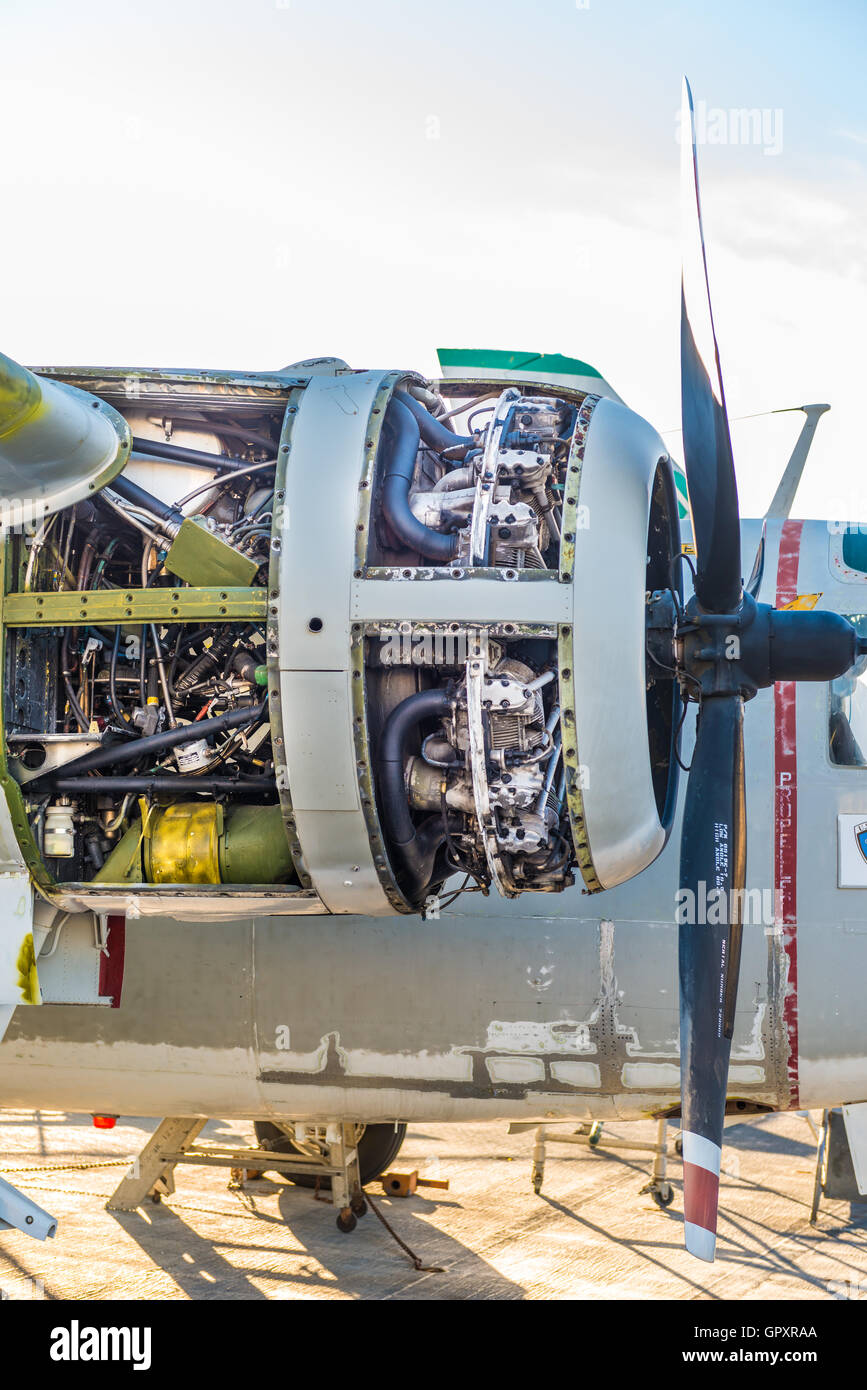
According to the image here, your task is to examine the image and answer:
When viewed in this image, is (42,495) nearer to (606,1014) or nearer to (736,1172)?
(606,1014)

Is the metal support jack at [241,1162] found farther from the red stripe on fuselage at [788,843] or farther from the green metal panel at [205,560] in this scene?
the green metal panel at [205,560]

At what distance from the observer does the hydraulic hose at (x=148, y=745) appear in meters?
7.19

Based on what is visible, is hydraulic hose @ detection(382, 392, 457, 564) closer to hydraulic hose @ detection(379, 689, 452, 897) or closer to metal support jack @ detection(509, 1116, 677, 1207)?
hydraulic hose @ detection(379, 689, 452, 897)

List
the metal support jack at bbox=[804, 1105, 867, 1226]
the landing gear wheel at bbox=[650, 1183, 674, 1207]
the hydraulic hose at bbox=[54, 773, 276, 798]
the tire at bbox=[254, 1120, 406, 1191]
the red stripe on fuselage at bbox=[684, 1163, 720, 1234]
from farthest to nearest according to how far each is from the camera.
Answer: the landing gear wheel at bbox=[650, 1183, 674, 1207], the tire at bbox=[254, 1120, 406, 1191], the metal support jack at bbox=[804, 1105, 867, 1226], the hydraulic hose at bbox=[54, 773, 276, 798], the red stripe on fuselage at bbox=[684, 1163, 720, 1234]

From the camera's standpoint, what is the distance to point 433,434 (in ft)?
24.5

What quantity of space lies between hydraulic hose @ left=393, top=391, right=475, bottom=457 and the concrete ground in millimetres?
6900

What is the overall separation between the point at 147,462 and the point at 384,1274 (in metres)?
7.17

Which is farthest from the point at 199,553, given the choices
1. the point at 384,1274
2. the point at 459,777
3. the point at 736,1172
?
the point at 736,1172

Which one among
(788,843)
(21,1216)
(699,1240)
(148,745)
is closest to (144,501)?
(148,745)

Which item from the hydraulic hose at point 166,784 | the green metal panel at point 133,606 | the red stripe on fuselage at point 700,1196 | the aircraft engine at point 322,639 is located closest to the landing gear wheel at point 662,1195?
the red stripe on fuselage at point 700,1196

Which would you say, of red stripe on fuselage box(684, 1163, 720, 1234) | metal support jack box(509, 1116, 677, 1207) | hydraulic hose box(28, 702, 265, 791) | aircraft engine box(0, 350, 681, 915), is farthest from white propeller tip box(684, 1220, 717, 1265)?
metal support jack box(509, 1116, 677, 1207)

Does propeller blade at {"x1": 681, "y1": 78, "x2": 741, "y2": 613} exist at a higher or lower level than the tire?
higher

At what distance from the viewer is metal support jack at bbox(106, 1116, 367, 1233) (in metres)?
12.4

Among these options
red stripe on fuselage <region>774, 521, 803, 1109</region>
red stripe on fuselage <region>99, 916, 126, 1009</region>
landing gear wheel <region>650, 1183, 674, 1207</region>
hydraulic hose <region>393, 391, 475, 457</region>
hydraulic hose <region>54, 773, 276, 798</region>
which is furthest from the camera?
landing gear wheel <region>650, 1183, 674, 1207</region>
